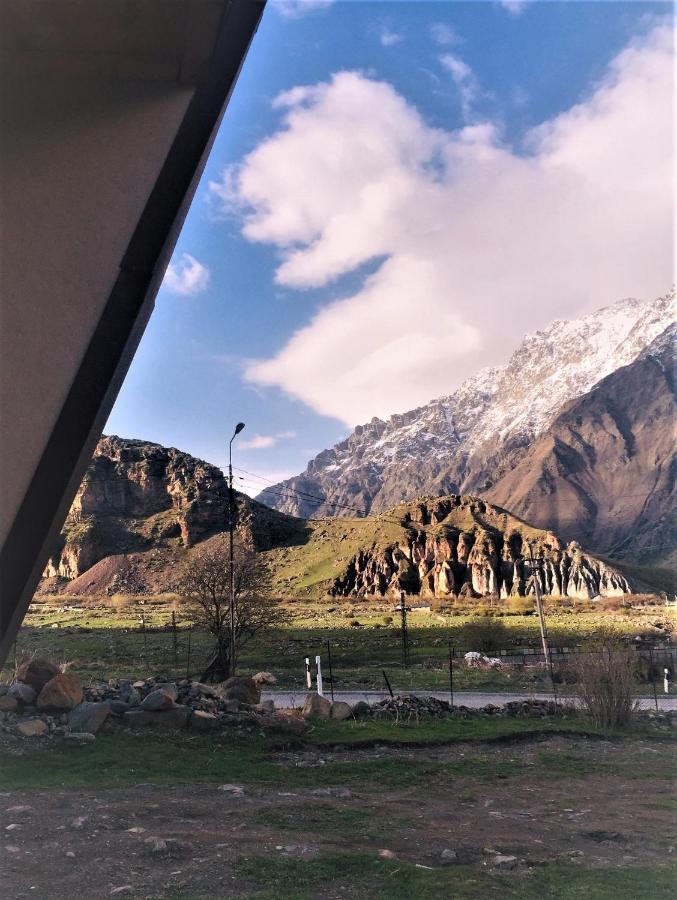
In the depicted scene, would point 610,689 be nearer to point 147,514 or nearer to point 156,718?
point 156,718

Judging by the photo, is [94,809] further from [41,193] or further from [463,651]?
[463,651]

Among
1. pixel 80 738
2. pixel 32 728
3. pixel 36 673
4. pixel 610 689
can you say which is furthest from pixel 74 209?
pixel 610 689

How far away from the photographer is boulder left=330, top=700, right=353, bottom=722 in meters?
16.2

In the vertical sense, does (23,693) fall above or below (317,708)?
above

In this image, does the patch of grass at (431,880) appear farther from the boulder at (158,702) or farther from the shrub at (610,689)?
the shrub at (610,689)

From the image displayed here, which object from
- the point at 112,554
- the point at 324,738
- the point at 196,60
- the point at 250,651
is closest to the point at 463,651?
the point at 250,651

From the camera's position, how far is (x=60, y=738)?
1245 centimetres

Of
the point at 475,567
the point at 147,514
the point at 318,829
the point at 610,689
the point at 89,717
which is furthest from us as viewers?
the point at 147,514

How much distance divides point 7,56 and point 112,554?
15152 cm

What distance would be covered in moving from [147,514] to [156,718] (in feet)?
501

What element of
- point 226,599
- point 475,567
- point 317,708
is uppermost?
point 226,599

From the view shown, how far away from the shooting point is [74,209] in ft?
10.9

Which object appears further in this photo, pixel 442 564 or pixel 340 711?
pixel 442 564

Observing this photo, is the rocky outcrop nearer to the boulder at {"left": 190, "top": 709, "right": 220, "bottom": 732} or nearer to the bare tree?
the bare tree
